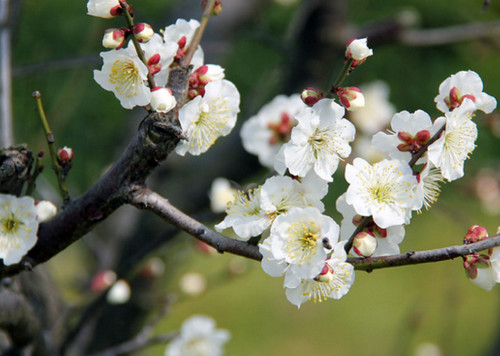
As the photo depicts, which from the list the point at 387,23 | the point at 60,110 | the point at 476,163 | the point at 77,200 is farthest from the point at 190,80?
the point at 476,163

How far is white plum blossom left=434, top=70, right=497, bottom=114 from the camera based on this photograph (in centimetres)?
86

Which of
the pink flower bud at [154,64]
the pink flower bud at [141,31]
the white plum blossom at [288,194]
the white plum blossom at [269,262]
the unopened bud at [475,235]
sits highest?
the pink flower bud at [141,31]

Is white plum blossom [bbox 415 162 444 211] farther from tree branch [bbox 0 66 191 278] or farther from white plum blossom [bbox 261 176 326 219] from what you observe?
tree branch [bbox 0 66 191 278]

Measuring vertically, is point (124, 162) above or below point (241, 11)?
above

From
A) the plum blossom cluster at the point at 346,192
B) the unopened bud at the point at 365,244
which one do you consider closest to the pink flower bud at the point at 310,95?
the plum blossom cluster at the point at 346,192

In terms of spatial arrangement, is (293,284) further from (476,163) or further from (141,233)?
(476,163)

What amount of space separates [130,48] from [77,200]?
27cm

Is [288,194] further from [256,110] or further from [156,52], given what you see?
[256,110]

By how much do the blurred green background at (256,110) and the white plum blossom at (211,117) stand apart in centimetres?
78

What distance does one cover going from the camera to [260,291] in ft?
16.4

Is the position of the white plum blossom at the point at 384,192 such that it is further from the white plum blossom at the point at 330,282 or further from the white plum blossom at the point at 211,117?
the white plum blossom at the point at 211,117

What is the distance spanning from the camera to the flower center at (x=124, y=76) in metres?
0.87

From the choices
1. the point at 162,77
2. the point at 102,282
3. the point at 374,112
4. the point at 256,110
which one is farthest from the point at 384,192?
the point at 374,112

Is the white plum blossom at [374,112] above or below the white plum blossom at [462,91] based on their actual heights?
below
